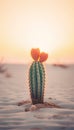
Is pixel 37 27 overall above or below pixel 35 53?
above

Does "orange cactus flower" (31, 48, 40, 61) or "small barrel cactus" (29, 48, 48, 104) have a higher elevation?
"orange cactus flower" (31, 48, 40, 61)

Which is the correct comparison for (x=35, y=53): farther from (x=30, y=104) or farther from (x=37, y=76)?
(x=30, y=104)

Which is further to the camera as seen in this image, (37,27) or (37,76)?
(37,27)

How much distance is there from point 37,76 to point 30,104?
0.91 ft

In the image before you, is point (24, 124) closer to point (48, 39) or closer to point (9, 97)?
point (9, 97)

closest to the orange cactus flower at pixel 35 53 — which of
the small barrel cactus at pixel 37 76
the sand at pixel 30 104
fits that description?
the small barrel cactus at pixel 37 76

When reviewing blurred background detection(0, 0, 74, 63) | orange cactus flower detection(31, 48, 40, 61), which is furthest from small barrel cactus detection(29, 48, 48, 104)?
blurred background detection(0, 0, 74, 63)

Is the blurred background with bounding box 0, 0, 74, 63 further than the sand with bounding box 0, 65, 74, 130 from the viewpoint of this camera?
Yes

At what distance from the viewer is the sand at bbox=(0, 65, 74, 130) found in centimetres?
279

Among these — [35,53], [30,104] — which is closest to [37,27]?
[35,53]

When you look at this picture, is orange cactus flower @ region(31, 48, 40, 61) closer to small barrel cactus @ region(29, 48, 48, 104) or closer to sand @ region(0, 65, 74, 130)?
small barrel cactus @ region(29, 48, 48, 104)

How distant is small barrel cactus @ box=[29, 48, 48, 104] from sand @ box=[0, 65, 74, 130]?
0.33ft

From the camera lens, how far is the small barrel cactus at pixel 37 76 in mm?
3041

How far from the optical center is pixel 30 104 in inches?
123
